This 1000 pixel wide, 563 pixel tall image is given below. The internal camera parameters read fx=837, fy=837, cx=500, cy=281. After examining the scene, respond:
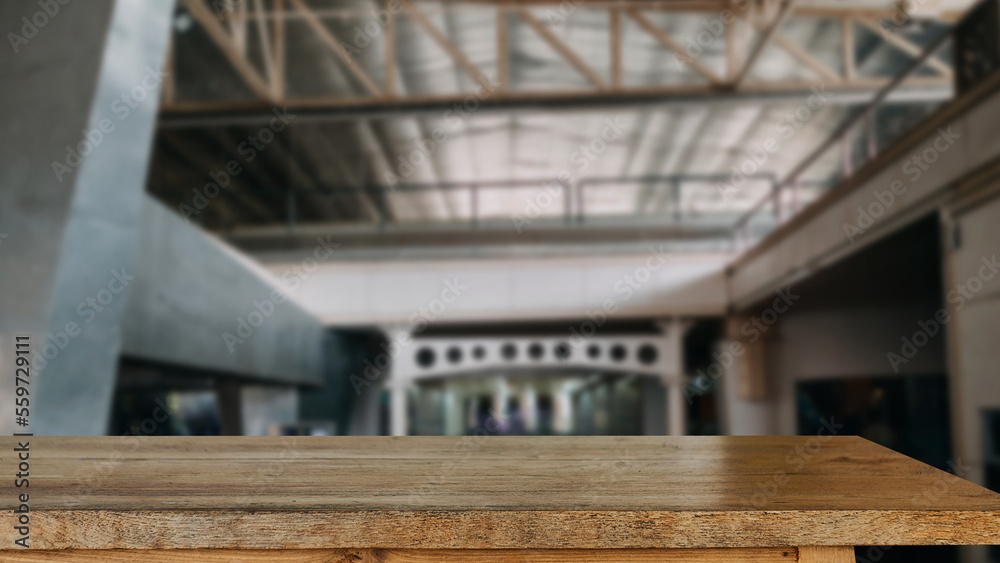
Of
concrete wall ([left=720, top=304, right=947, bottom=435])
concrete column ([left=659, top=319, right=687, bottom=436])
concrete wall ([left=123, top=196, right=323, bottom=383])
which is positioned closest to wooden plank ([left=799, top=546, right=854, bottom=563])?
concrete wall ([left=123, top=196, right=323, bottom=383])

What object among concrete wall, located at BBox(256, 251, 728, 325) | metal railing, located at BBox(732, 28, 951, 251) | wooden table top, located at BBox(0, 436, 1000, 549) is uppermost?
metal railing, located at BBox(732, 28, 951, 251)

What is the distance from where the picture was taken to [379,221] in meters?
11.4

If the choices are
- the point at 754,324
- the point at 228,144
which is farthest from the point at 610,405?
the point at 228,144

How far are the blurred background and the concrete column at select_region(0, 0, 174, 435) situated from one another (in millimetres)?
14

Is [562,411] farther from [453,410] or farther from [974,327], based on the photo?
[974,327]

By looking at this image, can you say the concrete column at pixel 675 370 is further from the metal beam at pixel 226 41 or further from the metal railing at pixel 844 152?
the metal beam at pixel 226 41

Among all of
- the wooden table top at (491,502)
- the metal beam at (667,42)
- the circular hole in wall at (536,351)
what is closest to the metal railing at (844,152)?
the metal beam at (667,42)

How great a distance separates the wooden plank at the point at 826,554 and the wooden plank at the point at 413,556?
1 centimetres

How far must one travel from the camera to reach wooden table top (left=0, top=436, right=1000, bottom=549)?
0.85m

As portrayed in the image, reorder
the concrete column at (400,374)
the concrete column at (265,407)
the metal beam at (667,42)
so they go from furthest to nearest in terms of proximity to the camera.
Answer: the concrete column at (400,374) < the concrete column at (265,407) < the metal beam at (667,42)

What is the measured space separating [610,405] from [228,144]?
8.05 m

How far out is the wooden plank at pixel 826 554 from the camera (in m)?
0.88

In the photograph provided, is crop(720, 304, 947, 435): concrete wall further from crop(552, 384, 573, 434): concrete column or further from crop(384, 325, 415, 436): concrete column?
crop(384, 325, 415, 436): concrete column

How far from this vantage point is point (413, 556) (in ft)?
2.96
